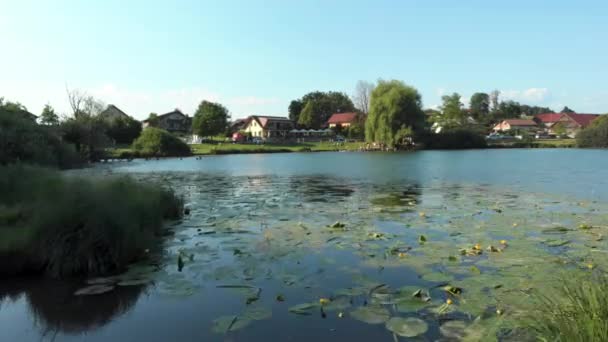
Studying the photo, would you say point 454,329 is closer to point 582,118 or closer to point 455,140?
point 455,140

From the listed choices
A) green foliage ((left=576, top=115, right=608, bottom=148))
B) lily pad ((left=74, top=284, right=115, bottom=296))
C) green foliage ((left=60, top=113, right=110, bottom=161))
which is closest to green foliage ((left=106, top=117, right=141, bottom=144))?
green foliage ((left=60, top=113, right=110, bottom=161))

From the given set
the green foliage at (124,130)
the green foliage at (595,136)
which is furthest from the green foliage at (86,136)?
the green foliage at (595,136)

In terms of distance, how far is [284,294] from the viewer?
22.5 ft

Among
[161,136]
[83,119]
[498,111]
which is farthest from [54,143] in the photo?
[498,111]

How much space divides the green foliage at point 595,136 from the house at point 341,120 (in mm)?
47592

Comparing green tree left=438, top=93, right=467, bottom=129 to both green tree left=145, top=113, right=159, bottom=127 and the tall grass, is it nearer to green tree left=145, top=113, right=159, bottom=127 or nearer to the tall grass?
green tree left=145, top=113, right=159, bottom=127

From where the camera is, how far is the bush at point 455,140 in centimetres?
8050

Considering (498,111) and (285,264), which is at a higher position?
(498,111)

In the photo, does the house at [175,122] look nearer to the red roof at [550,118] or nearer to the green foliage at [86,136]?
the green foliage at [86,136]

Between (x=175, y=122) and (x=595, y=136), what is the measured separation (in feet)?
312

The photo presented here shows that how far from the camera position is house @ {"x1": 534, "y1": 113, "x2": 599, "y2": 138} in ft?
362

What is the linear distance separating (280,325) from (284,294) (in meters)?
1.12

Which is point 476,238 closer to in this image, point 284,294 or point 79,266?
point 284,294

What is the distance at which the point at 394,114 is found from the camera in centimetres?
7362
